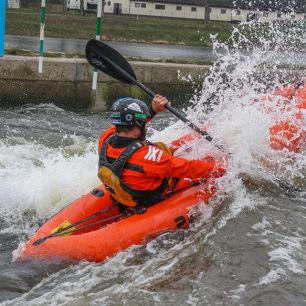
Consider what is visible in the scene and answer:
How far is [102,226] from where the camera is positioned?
16.7ft

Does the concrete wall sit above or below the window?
below

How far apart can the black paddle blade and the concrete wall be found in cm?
450

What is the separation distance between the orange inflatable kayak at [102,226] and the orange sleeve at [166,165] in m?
0.29

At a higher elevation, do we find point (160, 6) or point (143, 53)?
point (160, 6)

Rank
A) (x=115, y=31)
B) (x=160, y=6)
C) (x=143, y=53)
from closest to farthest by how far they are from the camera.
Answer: (x=143, y=53) < (x=115, y=31) < (x=160, y=6)

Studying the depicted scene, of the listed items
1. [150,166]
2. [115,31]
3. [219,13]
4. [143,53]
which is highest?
[219,13]

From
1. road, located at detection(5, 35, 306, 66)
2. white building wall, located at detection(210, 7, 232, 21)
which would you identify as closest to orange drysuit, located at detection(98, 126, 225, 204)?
road, located at detection(5, 35, 306, 66)

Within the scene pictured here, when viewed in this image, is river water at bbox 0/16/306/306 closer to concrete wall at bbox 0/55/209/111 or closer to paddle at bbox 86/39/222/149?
paddle at bbox 86/39/222/149

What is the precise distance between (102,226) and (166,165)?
3.05 feet

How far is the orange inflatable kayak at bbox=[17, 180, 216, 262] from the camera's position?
4.50 metres

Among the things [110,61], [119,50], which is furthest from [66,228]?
[119,50]

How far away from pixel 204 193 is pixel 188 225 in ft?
1.20

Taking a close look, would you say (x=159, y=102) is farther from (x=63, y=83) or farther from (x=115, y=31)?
(x=115, y=31)

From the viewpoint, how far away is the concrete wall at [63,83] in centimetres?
1052
